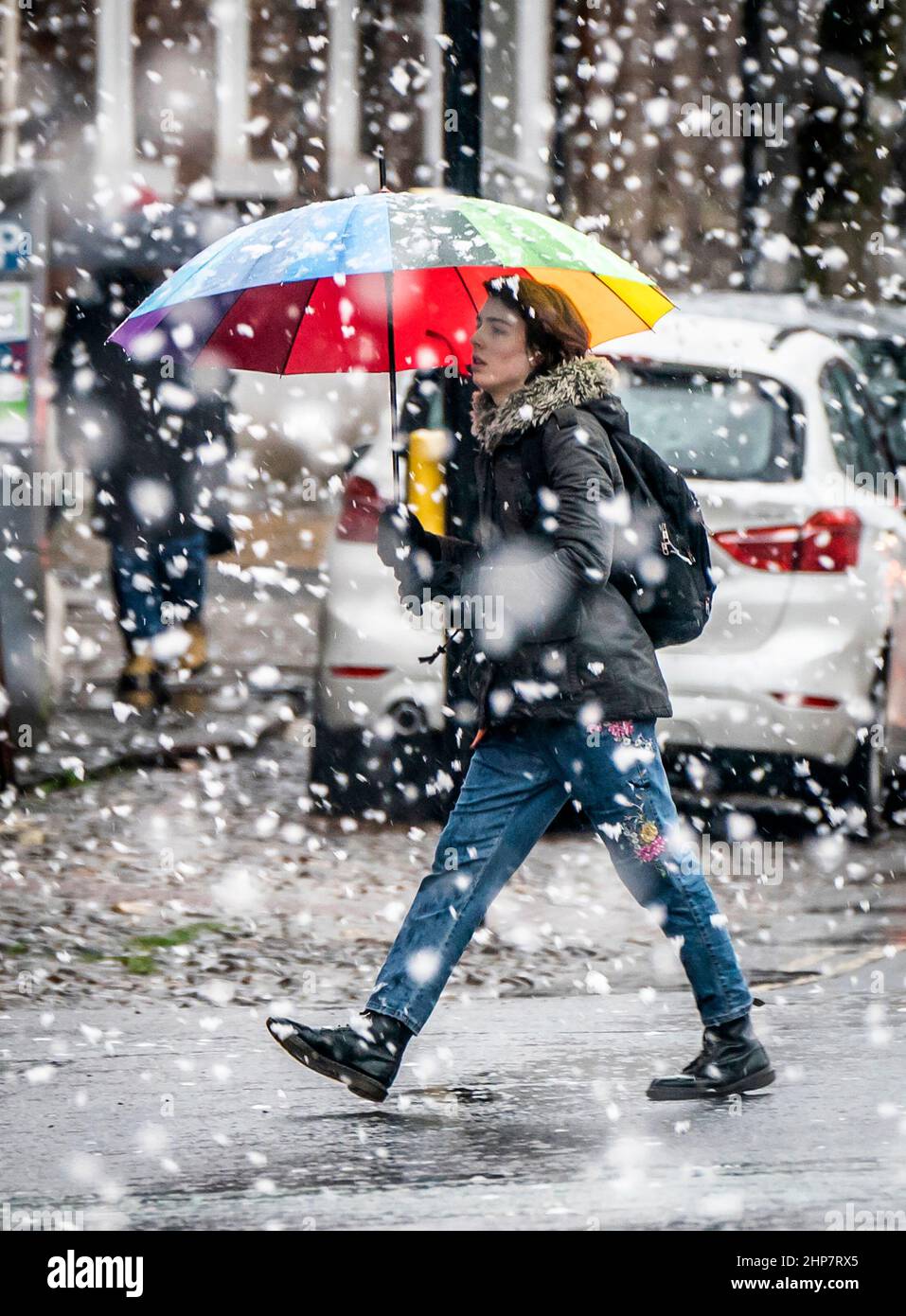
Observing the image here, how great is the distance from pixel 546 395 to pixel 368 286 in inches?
32.8

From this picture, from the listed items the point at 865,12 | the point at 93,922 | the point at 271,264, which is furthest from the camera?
the point at 865,12

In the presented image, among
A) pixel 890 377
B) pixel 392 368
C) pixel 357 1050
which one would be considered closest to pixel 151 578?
pixel 890 377

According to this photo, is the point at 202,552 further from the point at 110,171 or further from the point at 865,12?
the point at 110,171

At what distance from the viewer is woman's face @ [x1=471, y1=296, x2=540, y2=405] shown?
4.88 metres

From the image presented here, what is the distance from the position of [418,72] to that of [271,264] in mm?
18704

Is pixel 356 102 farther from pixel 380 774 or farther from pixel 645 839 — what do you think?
pixel 645 839

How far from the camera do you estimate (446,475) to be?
6.98m

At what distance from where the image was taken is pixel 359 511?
810cm

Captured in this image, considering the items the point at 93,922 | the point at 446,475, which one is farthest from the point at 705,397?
the point at 93,922

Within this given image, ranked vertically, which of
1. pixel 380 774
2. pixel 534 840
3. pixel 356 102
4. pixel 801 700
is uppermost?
pixel 356 102

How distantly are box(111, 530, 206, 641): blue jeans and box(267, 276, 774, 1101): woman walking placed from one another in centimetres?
630

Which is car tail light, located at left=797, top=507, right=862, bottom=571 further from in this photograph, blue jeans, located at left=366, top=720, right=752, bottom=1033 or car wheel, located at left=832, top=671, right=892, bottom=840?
blue jeans, located at left=366, top=720, right=752, bottom=1033

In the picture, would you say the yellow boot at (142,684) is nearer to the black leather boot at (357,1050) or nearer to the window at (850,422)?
the window at (850,422)
